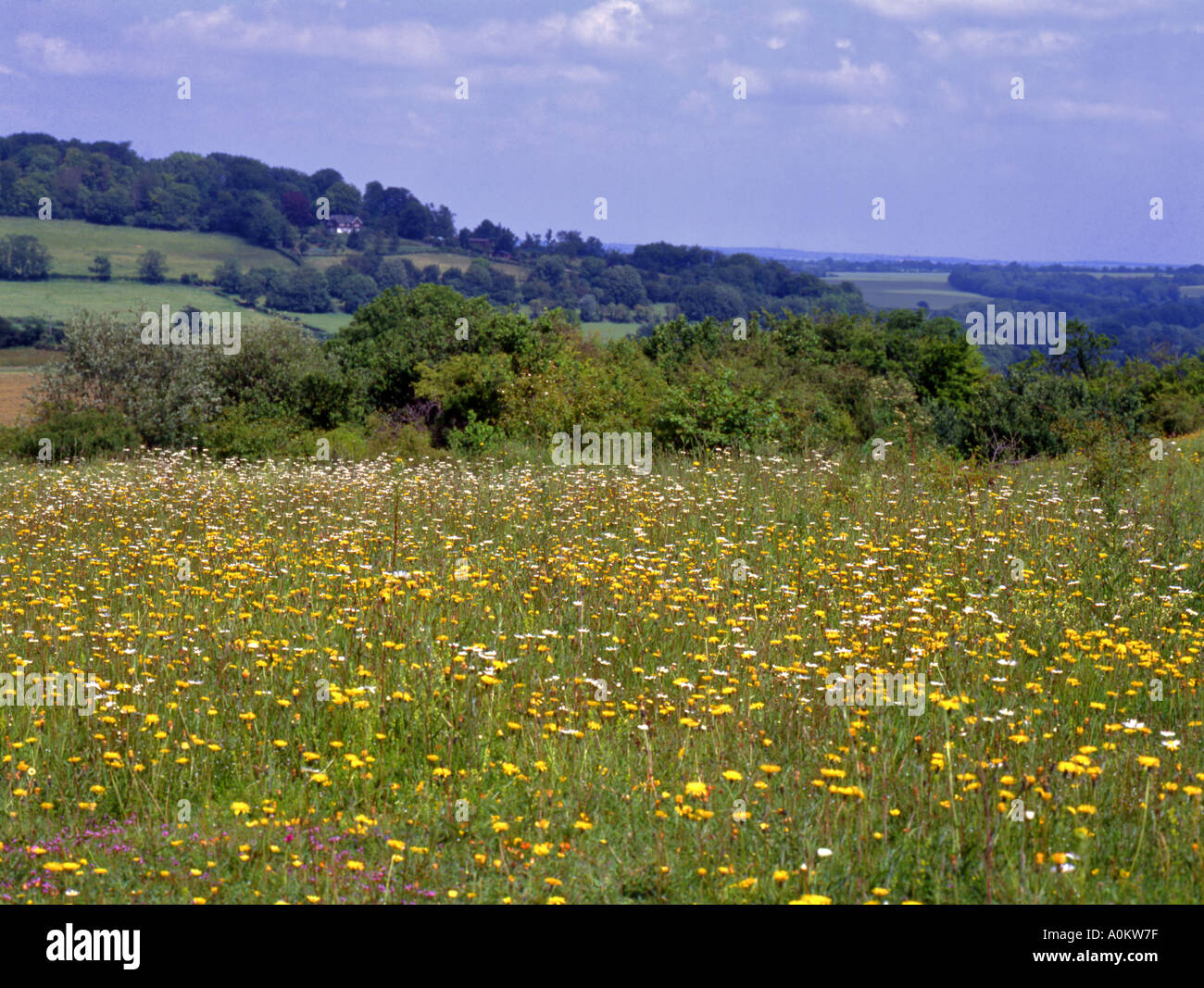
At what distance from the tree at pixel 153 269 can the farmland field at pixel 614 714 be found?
99921 mm

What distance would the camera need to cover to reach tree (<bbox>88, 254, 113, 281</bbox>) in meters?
97.7

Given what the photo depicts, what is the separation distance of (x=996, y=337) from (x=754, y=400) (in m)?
5.15

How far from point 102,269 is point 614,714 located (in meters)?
108

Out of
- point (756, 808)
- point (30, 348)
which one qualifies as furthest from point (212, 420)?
point (30, 348)

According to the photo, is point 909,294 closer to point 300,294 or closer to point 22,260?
point 300,294

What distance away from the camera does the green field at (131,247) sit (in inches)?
4001

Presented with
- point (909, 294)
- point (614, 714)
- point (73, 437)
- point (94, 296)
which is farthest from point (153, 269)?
point (909, 294)

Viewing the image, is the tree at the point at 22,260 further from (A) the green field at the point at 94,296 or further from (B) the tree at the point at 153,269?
(B) the tree at the point at 153,269

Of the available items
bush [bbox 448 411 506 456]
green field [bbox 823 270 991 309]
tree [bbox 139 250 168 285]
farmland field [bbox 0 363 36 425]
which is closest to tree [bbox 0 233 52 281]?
tree [bbox 139 250 168 285]

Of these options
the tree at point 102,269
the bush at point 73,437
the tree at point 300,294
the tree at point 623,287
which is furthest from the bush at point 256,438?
the tree at point 102,269

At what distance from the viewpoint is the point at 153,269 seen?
327 ft

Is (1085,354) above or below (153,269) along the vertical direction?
below

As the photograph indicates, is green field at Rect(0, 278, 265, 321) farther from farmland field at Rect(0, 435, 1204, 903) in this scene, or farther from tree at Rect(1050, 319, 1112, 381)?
farmland field at Rect(0, 435, 1204, 903)

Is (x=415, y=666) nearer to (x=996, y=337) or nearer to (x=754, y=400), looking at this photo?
(x=754, y=400)
